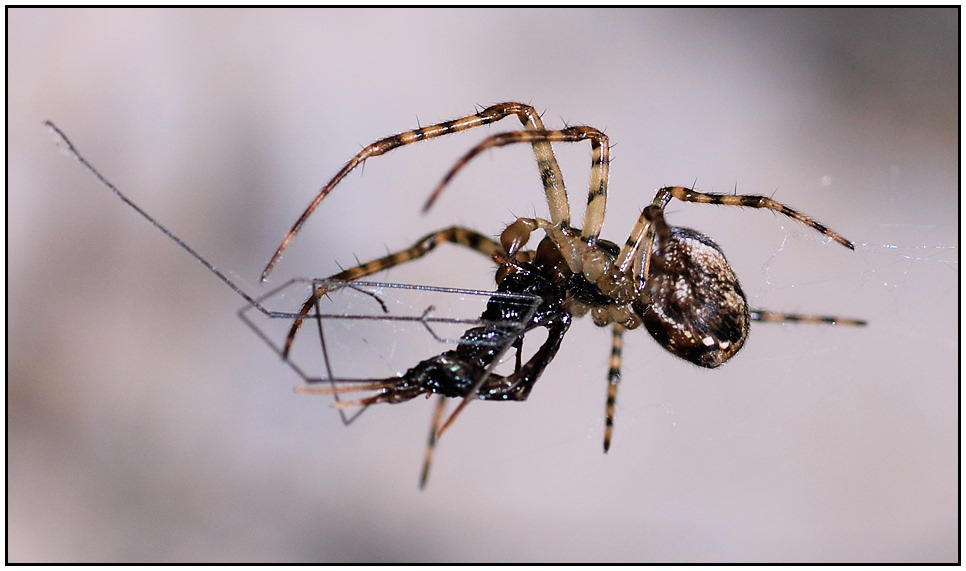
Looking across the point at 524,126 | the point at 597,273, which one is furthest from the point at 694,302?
the point at 524,126

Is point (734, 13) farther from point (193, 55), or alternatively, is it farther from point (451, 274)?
point (193, 55)

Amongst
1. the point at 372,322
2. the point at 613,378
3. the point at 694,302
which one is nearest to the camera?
the point at 694,302

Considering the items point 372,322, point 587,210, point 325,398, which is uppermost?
point 587,210

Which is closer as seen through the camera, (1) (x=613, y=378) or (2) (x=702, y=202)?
(2) (x=702, y=202)

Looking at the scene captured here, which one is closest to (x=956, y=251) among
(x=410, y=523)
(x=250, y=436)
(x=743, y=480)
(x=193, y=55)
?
(x=743, y=480)

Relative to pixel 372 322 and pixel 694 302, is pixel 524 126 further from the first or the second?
pixel 372 322

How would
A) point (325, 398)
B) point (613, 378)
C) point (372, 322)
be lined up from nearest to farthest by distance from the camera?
point (613, 378) → point (372, 322) → point (325, 398)

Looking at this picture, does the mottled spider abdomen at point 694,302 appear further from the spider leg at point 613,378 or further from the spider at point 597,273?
the spider leg at point 613,378

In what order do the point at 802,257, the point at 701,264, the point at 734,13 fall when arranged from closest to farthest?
A: the point at 701,264, the point at 802,257, the point at 734,13
